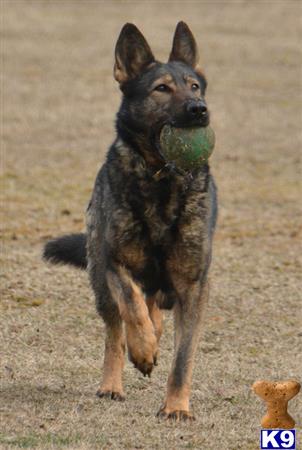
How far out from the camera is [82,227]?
14.4 meters

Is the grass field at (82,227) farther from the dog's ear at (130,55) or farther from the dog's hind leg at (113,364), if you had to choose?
the dog's ear at (130,55)

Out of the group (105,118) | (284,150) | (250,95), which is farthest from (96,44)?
(284,150)

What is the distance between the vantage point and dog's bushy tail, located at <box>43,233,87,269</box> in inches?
351

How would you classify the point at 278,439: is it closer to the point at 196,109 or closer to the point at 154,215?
the point at 154,215

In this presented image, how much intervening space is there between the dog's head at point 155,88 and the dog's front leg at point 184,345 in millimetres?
923

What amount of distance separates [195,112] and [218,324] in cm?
337

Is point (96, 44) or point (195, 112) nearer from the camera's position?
point (195, 112)

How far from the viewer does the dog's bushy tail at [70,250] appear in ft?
29.2

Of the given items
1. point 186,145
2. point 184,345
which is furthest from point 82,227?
point 186,145

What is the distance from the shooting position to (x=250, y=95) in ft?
91.4

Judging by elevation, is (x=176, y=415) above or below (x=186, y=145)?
below

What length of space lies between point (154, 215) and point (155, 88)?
807mm

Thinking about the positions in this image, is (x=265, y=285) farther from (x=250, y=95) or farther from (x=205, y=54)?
(x=205, y=54)

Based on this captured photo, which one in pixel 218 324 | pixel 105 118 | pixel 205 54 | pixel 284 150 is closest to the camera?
pixel 218 324
